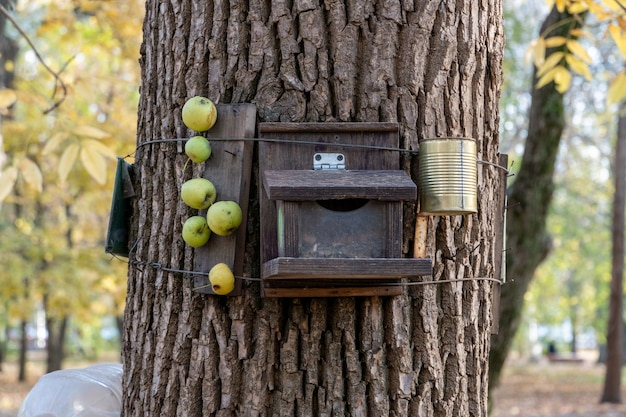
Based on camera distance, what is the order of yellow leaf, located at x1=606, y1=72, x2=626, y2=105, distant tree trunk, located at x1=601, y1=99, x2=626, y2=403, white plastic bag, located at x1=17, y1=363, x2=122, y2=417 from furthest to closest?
distant tree trunk, located at x1=601, y1=99, x2=626, y2=403
yellow leaf, located at x1=606, y1=72, x2=626, y2=105
white plastic bag, located at x1=17, y1=363, x2=122, y2=417

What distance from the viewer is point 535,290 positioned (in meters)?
25.5

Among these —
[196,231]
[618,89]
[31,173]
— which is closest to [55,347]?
[31,173]

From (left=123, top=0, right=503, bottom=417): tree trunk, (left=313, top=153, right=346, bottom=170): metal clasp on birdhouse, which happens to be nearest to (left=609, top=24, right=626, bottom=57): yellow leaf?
(left=123, top=0, right=503, bottom=417): tree trunk

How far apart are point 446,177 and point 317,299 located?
0.45 m

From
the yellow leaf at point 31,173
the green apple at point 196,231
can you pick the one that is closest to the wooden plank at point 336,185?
the green apple at point 196,231

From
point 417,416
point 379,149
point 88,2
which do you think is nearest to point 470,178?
point 379,149

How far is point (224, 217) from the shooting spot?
6.09 ft

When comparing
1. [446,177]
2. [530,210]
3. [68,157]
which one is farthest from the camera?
[530,210]

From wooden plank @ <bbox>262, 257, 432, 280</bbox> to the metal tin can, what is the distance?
0.24 meters

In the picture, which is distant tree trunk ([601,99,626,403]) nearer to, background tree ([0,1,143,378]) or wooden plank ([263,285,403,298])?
background tree ([0,1,143,378])

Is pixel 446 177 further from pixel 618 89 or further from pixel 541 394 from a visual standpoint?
pixel 541 394

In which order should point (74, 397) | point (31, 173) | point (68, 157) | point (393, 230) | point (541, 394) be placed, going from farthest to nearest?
point (541, 394) < point (31, 173) < point (68, 157) < point (74, 397) < point (393, 230)

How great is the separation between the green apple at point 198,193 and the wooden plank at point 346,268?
0.30 metres

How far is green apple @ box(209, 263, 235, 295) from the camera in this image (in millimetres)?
1852
